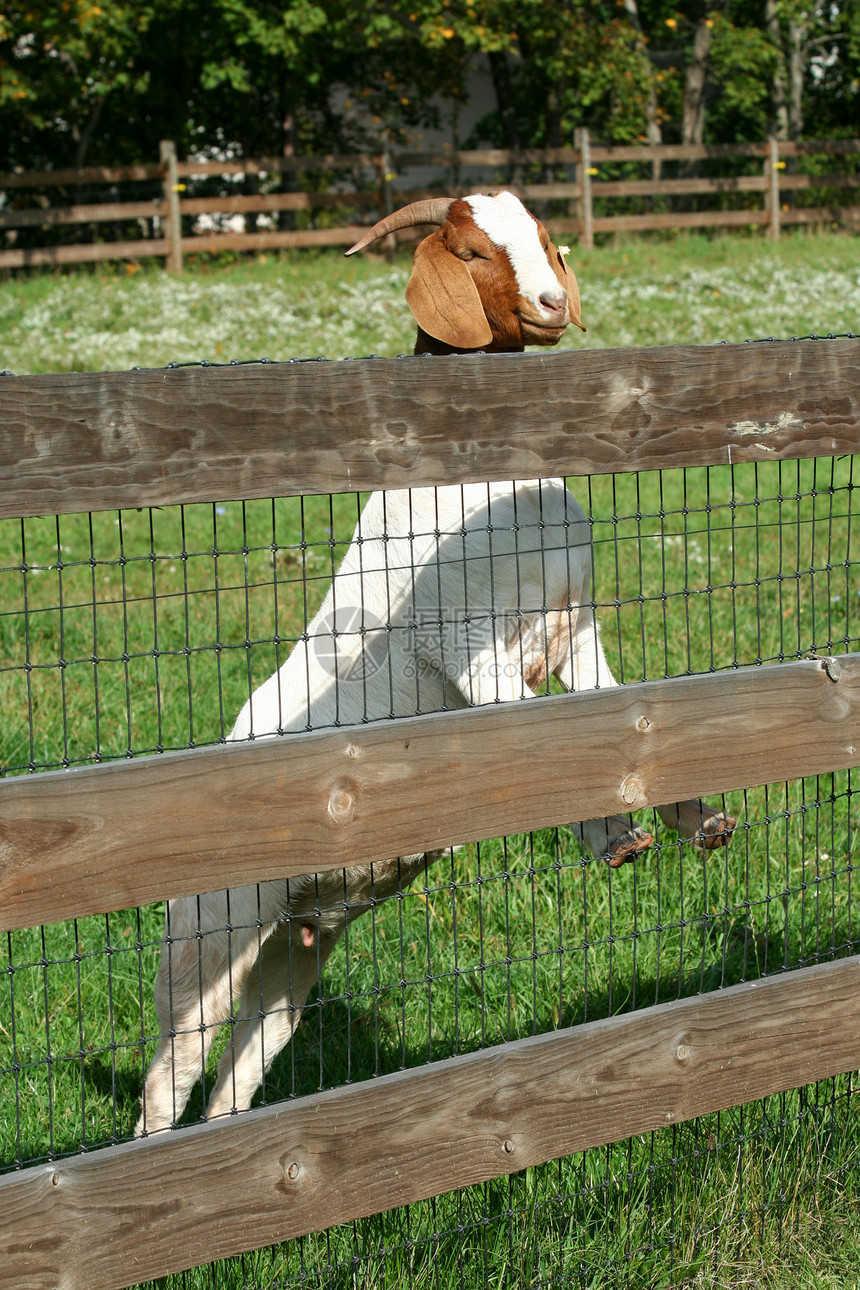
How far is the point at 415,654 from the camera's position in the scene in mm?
3213

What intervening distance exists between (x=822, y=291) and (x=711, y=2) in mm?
13973

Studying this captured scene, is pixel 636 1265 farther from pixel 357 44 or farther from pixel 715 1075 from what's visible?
pixel 357 44

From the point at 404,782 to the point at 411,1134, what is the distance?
0.68 m

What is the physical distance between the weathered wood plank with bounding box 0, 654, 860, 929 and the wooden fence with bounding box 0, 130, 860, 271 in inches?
732

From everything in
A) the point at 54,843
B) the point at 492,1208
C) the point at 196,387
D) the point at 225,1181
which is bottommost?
the point at 492,1208

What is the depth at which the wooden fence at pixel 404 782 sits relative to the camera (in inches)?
80.1

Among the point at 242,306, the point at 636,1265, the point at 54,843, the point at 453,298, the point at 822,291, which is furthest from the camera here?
the point at 822,291

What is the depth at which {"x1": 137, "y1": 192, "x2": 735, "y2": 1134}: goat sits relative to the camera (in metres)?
3.17

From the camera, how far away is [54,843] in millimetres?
2010

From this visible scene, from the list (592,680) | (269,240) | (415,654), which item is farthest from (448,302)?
(269,240)

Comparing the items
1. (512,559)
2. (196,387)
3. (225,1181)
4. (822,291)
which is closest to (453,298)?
(512,559)

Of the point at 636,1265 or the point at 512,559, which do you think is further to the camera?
the point at 512,559

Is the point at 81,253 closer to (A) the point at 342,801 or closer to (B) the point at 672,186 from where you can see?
(B) the point at 672,186

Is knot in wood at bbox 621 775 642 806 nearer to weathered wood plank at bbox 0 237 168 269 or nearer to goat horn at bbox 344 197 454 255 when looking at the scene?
goat horn at bbox 344 197 454 255
